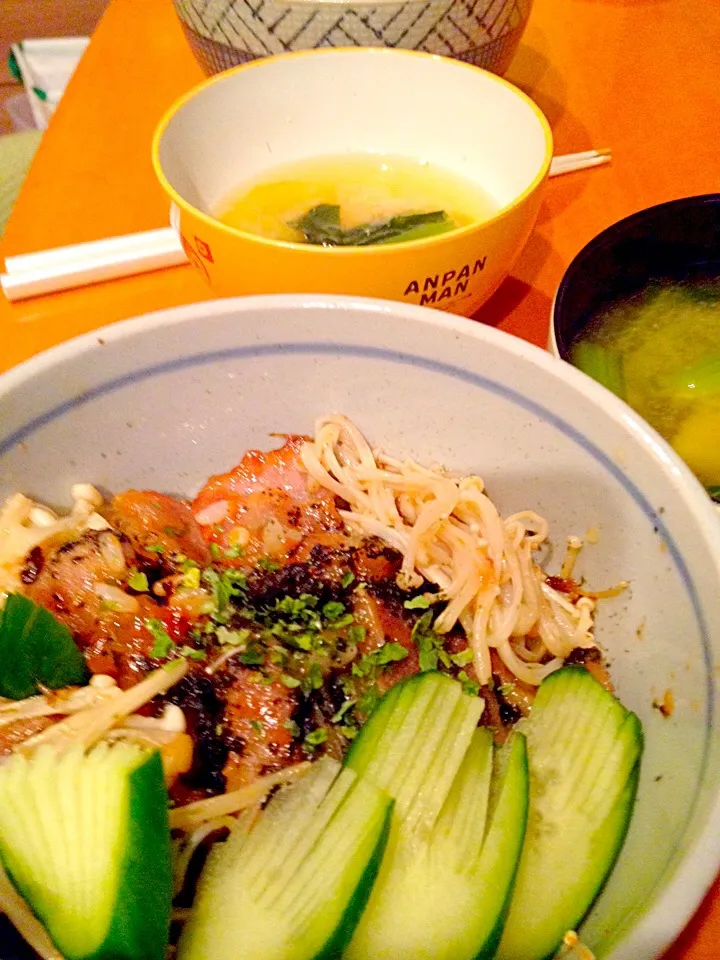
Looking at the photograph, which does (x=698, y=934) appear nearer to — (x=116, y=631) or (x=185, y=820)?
(x=185, y=820)

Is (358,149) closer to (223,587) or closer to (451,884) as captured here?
(223,587)

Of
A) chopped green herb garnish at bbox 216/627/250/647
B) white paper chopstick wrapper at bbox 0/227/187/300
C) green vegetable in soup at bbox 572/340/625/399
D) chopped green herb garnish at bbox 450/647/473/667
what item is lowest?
chopped green herb garnish at bbox 450/647/473/667

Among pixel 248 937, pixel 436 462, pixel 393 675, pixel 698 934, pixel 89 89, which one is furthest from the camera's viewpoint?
pixel 89 89

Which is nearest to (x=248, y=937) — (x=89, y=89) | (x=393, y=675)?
(x=393, y=675)

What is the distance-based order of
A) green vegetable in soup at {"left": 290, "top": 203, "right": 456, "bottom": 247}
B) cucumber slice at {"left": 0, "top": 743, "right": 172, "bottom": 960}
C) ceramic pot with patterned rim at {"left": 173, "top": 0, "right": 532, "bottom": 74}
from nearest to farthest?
cucumber slice at {"left": 0, "top": 743, "right": 172, "bottom": 960} < green vegetable in soup at {"left": 290, "top": 203, "right": 456, "bottom": 247} < ceramic pot with patterned rim at {"left": 173, "top": 0, "right": 532, "bottom": 74}

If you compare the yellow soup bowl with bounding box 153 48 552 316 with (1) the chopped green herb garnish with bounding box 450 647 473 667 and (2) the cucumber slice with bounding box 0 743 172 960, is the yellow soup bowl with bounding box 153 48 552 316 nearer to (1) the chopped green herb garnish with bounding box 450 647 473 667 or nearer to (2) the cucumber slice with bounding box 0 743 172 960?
(1) the chopped green herb garnish with bounding box 450 647 473 667

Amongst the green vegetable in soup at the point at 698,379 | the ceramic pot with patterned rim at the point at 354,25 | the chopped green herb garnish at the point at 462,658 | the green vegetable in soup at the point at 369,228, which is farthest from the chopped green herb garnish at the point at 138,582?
the ceramic pot with patterned rim at the point at 354,25

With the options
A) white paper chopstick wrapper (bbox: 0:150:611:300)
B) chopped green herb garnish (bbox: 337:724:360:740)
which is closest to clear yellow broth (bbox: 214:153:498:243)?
white paper chopstick wrapper (bbox: 0:150:611:300)

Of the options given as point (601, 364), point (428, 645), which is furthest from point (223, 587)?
point (601, 364)
